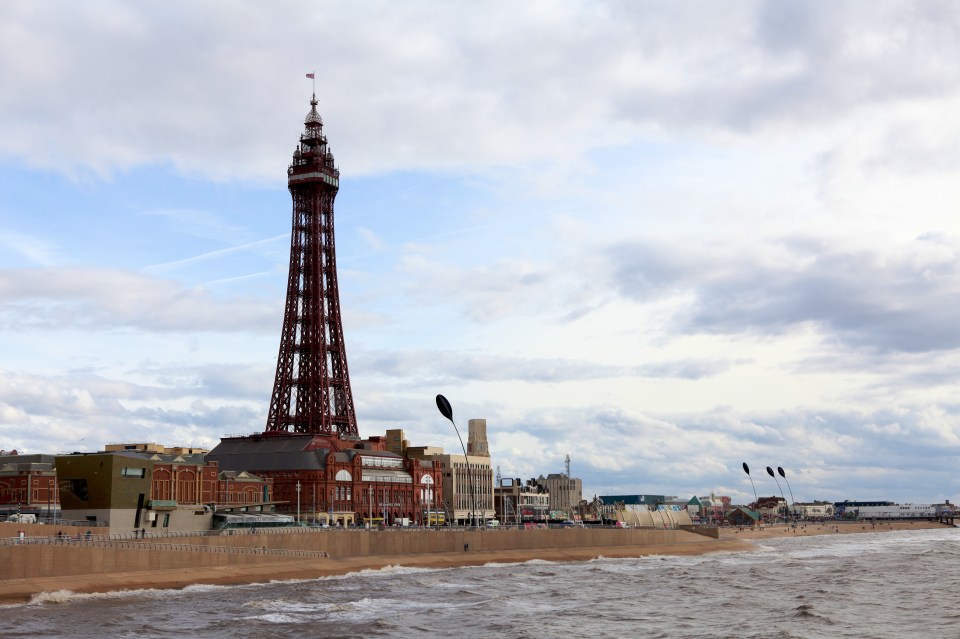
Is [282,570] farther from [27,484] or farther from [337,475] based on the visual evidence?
[337,475]

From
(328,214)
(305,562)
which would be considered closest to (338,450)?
(328,214)

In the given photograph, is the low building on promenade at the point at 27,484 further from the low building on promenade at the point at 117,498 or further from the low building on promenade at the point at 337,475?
the low building on promenade at the point at 117,498

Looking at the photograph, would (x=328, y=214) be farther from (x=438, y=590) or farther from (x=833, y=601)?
(x=833, y=601)

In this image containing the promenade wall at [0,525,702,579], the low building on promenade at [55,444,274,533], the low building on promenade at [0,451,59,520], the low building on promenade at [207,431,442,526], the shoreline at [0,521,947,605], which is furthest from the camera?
the low building on promenade at [207,431,442,526]

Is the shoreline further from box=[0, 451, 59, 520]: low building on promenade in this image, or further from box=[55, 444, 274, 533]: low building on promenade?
box=[0, 451, 59, 520]: low building on promenade

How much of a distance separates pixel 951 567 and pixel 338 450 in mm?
90203

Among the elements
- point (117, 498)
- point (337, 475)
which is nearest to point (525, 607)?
point (117, 498)

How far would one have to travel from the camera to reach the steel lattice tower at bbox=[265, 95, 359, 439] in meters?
170

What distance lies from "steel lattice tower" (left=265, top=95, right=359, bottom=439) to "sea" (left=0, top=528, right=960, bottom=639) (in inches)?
3129

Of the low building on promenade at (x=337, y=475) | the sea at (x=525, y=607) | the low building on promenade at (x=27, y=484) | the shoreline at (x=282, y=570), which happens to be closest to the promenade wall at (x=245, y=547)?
the shoreline at (x=282, y=570)

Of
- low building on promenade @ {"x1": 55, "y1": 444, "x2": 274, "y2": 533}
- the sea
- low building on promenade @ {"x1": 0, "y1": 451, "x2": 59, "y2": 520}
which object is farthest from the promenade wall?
low building on promenade @ {"x1": 0, "y1": 451, "x2": 59, "y2": 520}

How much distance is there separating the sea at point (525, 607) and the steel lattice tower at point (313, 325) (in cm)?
7948

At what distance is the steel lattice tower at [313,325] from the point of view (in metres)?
170

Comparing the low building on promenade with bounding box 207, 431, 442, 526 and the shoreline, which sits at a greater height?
the low building on promenade with bounding box 207, 431, 442, 526
